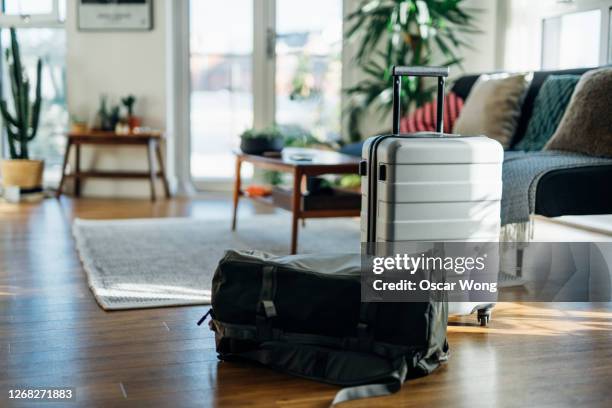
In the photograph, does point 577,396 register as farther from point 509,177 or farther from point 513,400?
point 509,177

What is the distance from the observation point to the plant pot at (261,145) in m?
4.35

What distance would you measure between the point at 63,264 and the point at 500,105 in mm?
2230

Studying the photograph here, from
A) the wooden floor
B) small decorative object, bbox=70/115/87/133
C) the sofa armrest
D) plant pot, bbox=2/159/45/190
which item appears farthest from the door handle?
the sofa armrest

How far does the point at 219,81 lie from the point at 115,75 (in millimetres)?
810

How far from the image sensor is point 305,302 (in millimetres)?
2223

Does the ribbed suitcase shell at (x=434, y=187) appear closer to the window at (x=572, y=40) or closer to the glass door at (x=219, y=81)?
the window at (x=572, y=40)

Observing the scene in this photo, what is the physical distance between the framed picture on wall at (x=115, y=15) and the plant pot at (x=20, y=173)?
110 cm

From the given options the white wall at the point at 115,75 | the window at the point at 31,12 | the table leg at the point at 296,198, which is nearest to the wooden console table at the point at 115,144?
the white wall at the point at 115,75

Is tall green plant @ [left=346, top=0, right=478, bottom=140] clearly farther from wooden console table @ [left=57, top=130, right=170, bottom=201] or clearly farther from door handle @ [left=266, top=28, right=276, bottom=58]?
wooden console table @ [left=57, top=130, right=170, bottom=201]

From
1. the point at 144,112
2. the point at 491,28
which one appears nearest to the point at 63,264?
the point at 144,112

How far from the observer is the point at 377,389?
204 centimetres

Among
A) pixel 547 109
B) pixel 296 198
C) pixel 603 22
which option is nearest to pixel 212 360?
pixel 296 198

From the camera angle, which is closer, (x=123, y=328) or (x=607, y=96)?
(x=123, y=328)

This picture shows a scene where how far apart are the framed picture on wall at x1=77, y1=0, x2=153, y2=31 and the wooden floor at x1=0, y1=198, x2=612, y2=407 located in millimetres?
3261
